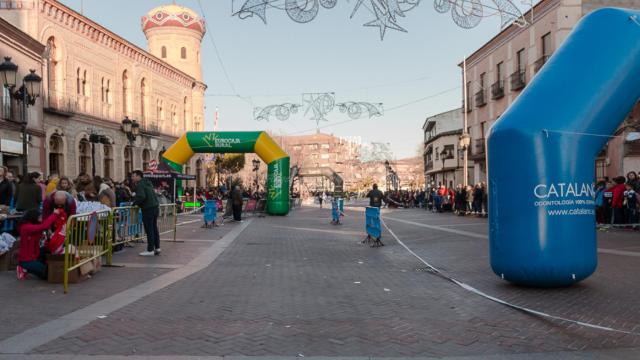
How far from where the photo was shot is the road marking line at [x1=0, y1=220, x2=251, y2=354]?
16.9 feet

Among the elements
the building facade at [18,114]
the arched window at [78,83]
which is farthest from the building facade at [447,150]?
the building facade at [18,114]

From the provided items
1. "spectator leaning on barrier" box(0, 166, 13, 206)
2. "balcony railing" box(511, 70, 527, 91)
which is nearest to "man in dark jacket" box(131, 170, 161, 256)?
"spectator leaning on barrier" box(0, 166, 13, 206)

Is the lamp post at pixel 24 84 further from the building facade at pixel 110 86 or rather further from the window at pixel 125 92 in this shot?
the window at pixel 125 92

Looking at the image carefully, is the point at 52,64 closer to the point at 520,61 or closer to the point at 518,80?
the point at 518,80

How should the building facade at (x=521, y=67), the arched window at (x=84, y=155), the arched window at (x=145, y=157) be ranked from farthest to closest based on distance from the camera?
the arched window at (x=145, y=157) < the arched window at (x=84, y=155) < the building facade at (x=521, y=67)

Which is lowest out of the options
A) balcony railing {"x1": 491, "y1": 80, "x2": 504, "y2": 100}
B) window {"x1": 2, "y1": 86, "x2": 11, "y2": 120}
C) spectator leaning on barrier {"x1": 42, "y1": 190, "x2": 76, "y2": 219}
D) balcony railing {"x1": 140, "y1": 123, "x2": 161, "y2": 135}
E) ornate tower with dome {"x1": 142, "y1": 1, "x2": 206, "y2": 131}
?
spectator leaning on barrier {"x1": 42, "y1": 190, "x2": 76, "y2": 219}

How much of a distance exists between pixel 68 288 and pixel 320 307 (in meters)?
3.61

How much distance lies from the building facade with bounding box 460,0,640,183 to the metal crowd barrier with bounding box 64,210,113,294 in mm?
14169

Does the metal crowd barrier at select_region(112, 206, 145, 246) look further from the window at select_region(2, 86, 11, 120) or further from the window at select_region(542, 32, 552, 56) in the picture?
the window at select_region(542, 32, 552, 56)

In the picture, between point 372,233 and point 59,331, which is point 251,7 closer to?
point 372,233

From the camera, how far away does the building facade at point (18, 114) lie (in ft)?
79.0

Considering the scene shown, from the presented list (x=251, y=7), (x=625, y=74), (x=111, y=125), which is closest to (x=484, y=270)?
(x=625, y=74)

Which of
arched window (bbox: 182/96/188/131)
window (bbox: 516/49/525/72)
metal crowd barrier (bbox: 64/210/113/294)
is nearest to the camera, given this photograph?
metal crowd barrier (bbox: 64/210/113/294)

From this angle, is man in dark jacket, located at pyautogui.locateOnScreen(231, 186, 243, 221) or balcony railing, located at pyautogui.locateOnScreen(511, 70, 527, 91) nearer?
man in dark jacket, located at pyautogui.locateOnScreen(231, 186, 243, 221)
